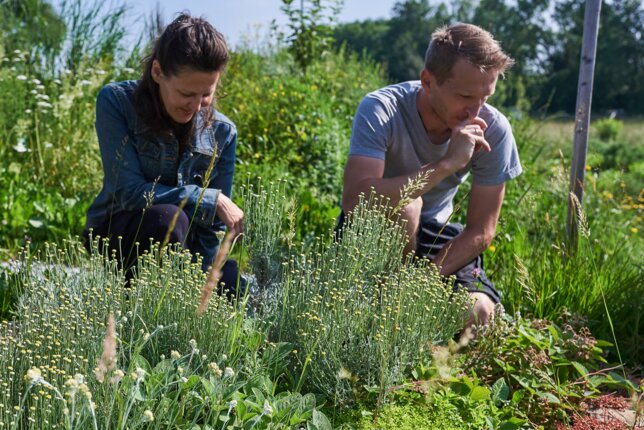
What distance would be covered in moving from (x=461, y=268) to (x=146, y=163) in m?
1.49

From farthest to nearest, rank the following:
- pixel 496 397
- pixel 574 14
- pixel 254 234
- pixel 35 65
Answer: pixel 574 14
pixel 35 65
pixel 254 234
pixel 496 397

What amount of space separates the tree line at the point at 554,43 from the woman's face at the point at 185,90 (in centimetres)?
3771

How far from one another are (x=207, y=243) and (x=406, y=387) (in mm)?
1539

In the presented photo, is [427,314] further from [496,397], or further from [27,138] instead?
[27,138]

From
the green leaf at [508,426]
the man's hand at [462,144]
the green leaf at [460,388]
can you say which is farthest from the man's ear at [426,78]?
the green leaf at [508,426]

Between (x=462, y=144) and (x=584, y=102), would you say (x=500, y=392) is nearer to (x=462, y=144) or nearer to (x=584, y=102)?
(x=462, y=144)

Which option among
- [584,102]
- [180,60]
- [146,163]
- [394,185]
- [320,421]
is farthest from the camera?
[584,102]

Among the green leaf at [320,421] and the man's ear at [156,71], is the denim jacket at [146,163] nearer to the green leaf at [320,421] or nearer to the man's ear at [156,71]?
the man's ear at [156,71]

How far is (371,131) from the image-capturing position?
132 inches

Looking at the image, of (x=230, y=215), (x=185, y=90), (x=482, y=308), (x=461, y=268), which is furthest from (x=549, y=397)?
(x=185, y=90)

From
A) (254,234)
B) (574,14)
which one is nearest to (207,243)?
(254,234)

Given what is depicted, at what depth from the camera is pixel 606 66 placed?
1812 inches

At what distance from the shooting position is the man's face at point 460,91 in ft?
10.4

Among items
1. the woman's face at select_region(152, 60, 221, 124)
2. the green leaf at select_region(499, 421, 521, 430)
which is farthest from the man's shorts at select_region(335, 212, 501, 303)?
the green leaf at select_region(499, 421, 521, 430)
